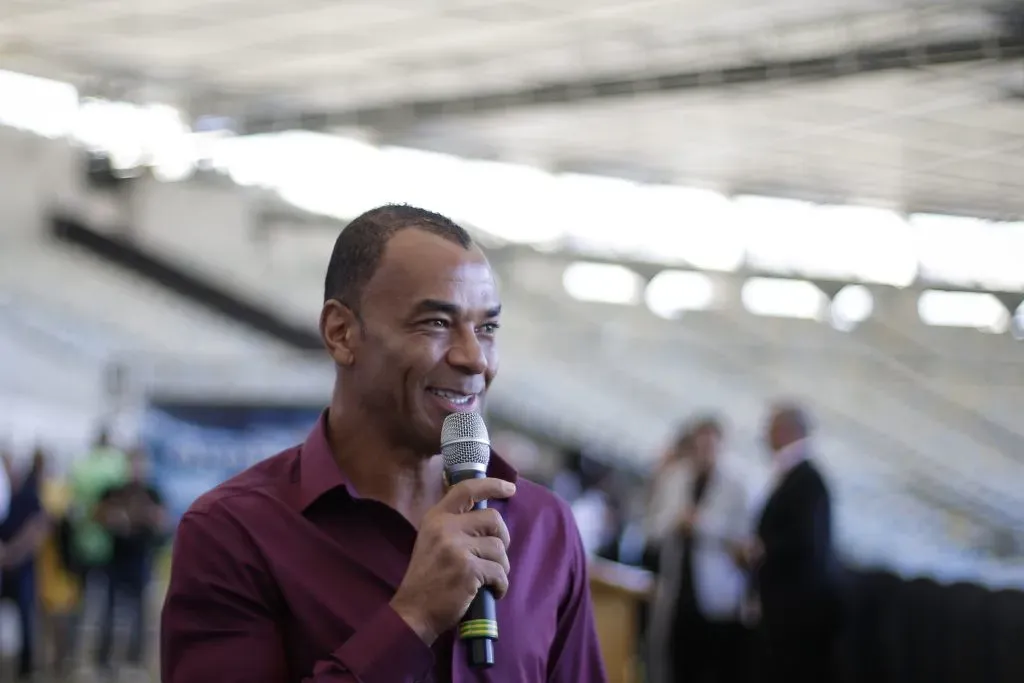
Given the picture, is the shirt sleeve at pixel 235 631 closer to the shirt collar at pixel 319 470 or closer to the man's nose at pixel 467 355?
the shirt collar at pixel 319 470

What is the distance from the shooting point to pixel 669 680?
24.0 ft

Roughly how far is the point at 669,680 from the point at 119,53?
743 centimetres

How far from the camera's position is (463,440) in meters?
1.69

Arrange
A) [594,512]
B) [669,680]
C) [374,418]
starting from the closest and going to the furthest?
[374,418] → [669,680] → [594,512]

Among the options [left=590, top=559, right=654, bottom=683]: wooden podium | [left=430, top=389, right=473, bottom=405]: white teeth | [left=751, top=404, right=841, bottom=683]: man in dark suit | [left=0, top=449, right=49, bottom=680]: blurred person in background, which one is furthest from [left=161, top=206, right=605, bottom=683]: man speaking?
[left=0, top=449, right=49, bottom=680]: blurred person in background

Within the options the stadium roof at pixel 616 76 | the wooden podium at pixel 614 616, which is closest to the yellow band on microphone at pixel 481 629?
the wooden podium at pixel 614 616

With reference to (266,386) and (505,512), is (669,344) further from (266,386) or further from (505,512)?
(505,512)

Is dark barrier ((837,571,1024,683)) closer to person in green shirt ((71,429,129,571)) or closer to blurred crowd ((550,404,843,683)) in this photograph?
blurred crowd ((550,404,843,683))

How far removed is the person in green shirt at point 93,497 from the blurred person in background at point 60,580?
19 centimetres

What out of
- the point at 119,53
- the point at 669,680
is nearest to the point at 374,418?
the point at 669,680

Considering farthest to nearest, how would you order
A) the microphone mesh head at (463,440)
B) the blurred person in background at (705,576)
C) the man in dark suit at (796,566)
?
the blurred person in background at (705,576), the man in dark suit at (796,566), the microphone mesh head at (463,440)

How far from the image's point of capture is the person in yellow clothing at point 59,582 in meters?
10.1

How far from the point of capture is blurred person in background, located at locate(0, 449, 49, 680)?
9.15 m

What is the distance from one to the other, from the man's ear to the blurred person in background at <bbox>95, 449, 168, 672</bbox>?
8243 mm
